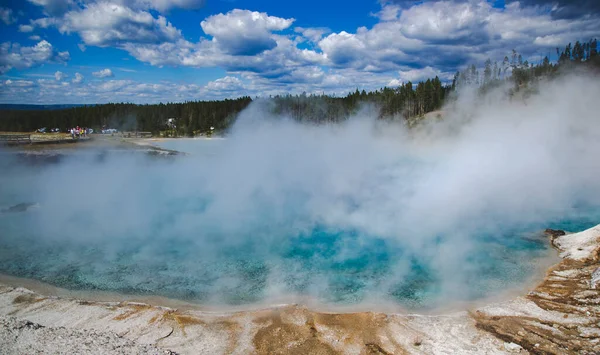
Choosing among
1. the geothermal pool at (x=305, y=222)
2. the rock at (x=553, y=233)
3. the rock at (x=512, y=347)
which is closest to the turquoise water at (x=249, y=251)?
the geothermal pool at (x=305, y=222)

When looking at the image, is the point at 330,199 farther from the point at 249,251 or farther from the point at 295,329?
the point at 295,329

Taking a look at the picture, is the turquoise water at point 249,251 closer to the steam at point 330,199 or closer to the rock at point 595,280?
the steam at point 330,199

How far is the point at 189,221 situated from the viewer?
8.22m

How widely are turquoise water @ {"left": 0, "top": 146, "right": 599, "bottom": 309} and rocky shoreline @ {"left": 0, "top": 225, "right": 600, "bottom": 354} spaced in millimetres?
552

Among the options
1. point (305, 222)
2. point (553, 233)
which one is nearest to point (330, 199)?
point (305, 222)

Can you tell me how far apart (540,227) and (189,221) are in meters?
7.57

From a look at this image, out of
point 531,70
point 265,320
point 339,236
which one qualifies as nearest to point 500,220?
point 339,236

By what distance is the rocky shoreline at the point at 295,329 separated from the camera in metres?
3.74

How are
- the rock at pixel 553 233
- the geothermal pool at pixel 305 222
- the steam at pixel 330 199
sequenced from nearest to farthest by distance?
the geothermal pool at pixel 305 222 < the steam at pixel 330 199 < the rock at pixel 553 233

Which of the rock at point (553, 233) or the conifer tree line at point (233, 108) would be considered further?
the conifer tree line at point (233, 108)

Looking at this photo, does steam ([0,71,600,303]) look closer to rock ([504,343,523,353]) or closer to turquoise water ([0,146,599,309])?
turquoise water ([0,146,599,309])

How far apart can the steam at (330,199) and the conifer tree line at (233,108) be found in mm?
17311

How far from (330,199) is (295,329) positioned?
222 inches

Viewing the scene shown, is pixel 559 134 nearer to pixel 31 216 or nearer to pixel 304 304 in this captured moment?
pixel 304 304
